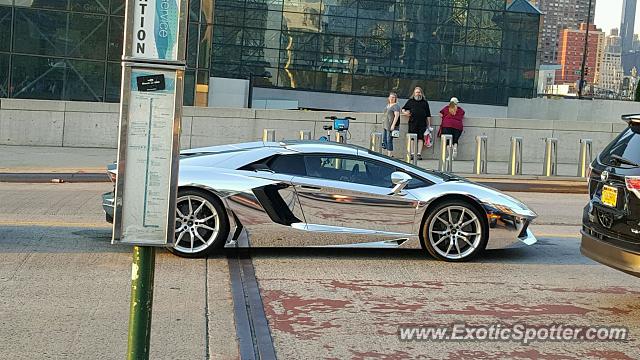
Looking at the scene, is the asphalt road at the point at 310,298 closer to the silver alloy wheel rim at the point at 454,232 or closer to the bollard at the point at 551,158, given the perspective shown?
the silver alloy wheel rim at the point at 454,232

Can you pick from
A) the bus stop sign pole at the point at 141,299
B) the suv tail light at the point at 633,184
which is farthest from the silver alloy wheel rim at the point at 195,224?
the bus stop sign pole at the point at 141,299

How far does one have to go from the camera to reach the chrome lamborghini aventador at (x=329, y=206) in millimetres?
9133

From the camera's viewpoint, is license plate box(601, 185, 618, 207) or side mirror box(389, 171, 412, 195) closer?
license plate box(601, 185, 618, 207)

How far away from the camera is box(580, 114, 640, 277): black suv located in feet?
23.4

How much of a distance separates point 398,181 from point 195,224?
203cm

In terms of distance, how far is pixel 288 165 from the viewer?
9461 millimetres

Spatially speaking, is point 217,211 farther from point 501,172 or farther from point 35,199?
point 501,172

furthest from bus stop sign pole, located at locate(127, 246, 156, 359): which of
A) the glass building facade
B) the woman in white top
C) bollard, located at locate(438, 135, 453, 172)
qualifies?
the glass building facade

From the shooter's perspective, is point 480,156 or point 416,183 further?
point 480,156

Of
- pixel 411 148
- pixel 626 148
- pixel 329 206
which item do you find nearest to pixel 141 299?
pixel 626 148

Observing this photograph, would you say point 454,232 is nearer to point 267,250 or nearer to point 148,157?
point 267,250

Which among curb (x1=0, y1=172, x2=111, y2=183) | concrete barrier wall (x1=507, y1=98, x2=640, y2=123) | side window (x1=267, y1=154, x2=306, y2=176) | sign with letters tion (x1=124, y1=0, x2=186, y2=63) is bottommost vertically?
curb (x1=0, y1=172, x2=111, y2=183)

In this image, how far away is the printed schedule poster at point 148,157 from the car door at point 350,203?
504cm

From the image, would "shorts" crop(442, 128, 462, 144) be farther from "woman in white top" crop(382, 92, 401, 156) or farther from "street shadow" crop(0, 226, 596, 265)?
"street shadow" crop(0, 226, 596, 265)
